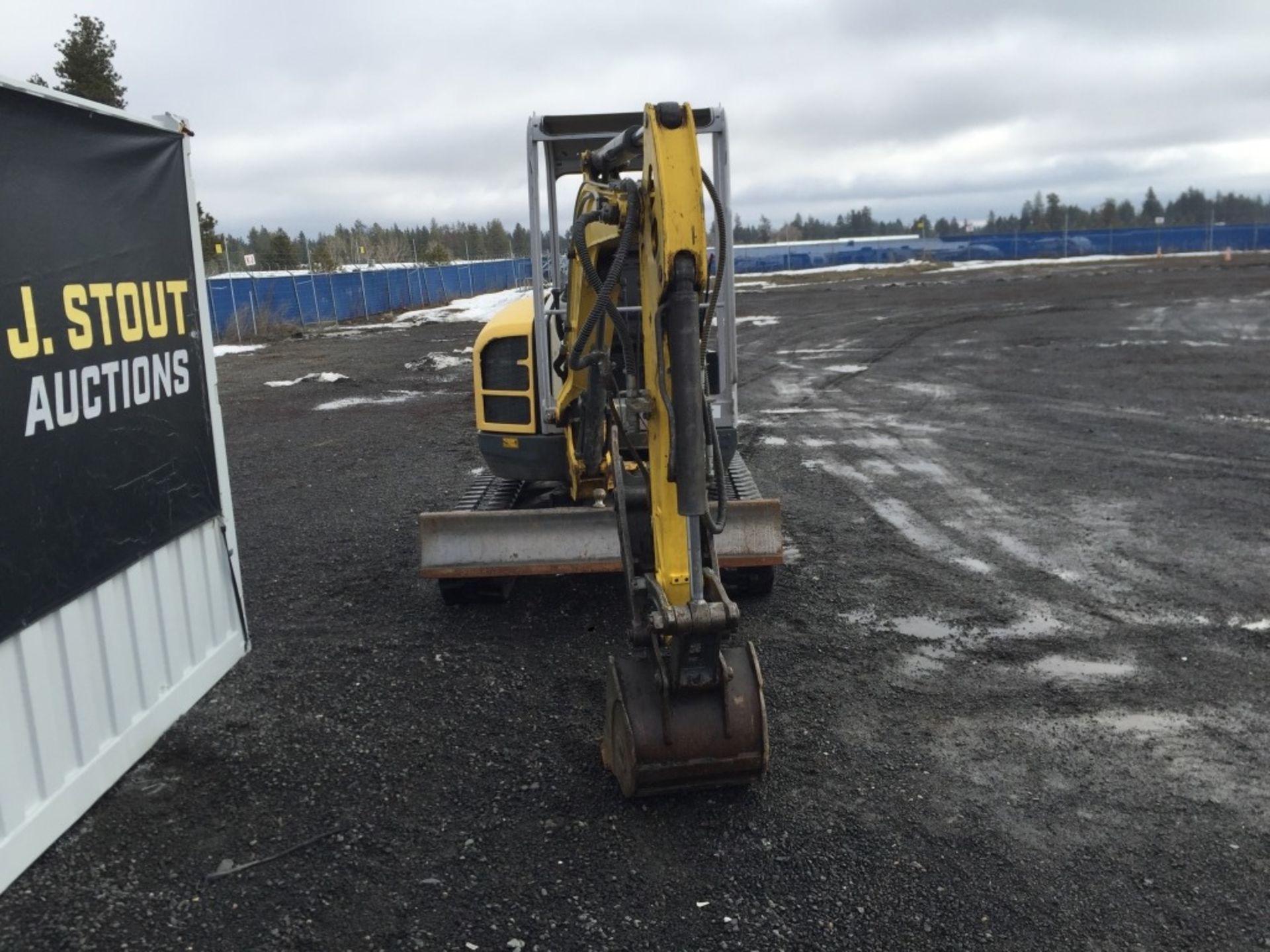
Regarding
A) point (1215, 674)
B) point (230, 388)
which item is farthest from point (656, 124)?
point (230, 388)

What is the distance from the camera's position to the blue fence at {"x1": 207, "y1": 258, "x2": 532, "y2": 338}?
29219 millimetres

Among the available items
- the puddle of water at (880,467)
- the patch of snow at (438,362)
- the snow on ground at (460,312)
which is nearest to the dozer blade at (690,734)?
the puddle of water at (880,467)

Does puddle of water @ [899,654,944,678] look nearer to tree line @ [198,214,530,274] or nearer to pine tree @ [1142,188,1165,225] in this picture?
tree line @ [198,214,530,274]

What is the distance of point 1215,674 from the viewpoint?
5.55 meters

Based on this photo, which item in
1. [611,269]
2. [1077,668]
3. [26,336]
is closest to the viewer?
[26,336]

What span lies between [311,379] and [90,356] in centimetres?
1509

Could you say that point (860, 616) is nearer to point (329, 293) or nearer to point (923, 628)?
point (923, 628)

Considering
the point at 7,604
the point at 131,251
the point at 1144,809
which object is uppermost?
the point at 131,251

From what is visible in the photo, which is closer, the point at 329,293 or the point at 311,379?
the point at 311,379

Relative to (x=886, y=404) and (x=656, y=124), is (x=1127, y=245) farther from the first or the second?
(x=656, y=124)

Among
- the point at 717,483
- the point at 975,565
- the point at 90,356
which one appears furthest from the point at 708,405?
the point at 975,565

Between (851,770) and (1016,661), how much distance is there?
167 centimetres

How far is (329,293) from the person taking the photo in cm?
3359

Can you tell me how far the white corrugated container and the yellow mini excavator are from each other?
1301 millimetres
